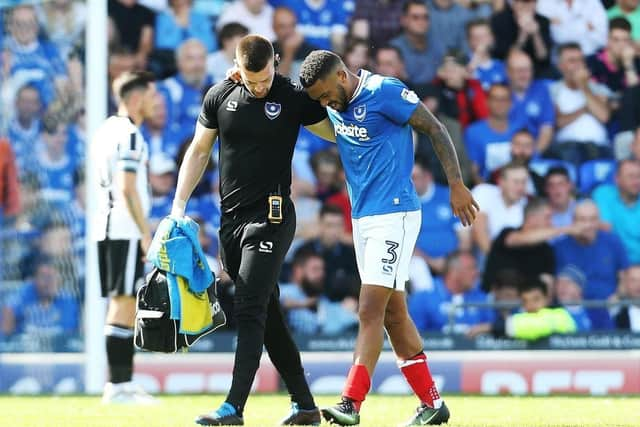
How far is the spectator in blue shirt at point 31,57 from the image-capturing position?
16016 millimetres

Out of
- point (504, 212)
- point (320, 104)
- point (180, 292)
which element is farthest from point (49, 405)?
point (504, 212)

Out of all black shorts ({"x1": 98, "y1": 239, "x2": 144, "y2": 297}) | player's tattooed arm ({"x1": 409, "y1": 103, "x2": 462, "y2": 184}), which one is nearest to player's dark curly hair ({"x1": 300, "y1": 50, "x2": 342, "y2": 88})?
player's tattooed arm ({"x1": 409, "y1": 103, "x2": 462, "y2": 184})

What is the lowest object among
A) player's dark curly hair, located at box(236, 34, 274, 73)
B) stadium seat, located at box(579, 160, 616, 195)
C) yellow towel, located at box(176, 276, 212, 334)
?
yellow towel, located at box(176, 276, 212, 334)

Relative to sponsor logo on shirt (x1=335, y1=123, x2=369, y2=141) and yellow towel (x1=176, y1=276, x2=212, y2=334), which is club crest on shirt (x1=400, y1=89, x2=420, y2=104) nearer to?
sponsor logo on shirt (x1=335, y1=123, x2=369, y2=141)

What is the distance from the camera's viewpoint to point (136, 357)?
46.7ft

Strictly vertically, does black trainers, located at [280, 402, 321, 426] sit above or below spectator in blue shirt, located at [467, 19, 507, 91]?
below

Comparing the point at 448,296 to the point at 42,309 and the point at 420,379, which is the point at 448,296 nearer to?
the point at 42,309

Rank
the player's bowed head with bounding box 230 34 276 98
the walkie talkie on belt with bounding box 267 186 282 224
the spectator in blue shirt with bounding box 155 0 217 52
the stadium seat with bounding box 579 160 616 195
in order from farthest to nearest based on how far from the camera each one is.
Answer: the spectator in blue shirt with bounding box 155 0 217 52 < the stadium seat with bounding box 579 160 616 195 < the walkie talkie on belt with bounding box 267 186 282 224 < the player's bowed head with bounding box 230 34 276 98

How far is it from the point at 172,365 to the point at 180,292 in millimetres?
6083

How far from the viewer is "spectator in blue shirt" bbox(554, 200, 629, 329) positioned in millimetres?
14969

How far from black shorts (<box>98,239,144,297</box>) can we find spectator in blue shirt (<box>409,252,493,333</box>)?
432 cm

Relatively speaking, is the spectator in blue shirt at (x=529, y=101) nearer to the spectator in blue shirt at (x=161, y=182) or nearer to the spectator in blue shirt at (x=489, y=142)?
the spectator in blue shirt at (x=489, y=142)

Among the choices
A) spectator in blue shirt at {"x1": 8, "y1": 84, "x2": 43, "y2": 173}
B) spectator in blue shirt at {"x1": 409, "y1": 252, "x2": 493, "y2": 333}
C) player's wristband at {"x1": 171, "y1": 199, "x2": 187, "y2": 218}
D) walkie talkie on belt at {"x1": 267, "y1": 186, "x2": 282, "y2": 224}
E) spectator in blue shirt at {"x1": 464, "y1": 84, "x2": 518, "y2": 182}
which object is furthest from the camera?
spectator in blue shirt at {"x1": 8, "y1": 84, "x2": 43, "y2": 173}

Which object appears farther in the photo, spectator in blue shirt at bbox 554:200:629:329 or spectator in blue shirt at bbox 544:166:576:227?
spectator in blue shirt at bbox 544:166:576:227
